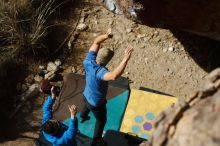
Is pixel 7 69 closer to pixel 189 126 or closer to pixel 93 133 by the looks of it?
pixel 93 133

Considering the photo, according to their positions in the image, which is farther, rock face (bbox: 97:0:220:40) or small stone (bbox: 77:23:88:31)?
small stone (bbox: 77:23:88:31)

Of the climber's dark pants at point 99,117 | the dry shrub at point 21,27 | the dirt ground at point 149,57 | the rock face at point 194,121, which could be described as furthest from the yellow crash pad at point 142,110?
the rock face at point 194,121

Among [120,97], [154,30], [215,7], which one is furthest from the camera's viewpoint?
[154,30]

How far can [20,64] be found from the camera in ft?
21.9

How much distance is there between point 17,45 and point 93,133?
186 cm

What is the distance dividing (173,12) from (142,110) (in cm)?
133

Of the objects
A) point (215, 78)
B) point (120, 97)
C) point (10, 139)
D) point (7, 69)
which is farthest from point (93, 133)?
point (215, 78)

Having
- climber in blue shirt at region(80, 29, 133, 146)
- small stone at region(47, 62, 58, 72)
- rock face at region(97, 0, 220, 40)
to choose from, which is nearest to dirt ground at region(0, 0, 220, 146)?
small stone at region(47, 62, 58, 72)

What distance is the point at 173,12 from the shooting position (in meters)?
5.11

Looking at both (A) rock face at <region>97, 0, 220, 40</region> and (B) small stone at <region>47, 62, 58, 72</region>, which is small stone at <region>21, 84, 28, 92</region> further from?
(A) rock face at <region>97, 0, 220, 40</region>

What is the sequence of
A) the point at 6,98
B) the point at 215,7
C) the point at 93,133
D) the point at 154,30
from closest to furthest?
1. the point at 215,7
2. the point at 93,133
3. the point at 6,98
4. the point at 154,30

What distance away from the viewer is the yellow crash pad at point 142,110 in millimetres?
5637

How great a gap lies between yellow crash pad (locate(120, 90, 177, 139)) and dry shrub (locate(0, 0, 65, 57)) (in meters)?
1.61

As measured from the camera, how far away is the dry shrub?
6.50 m
